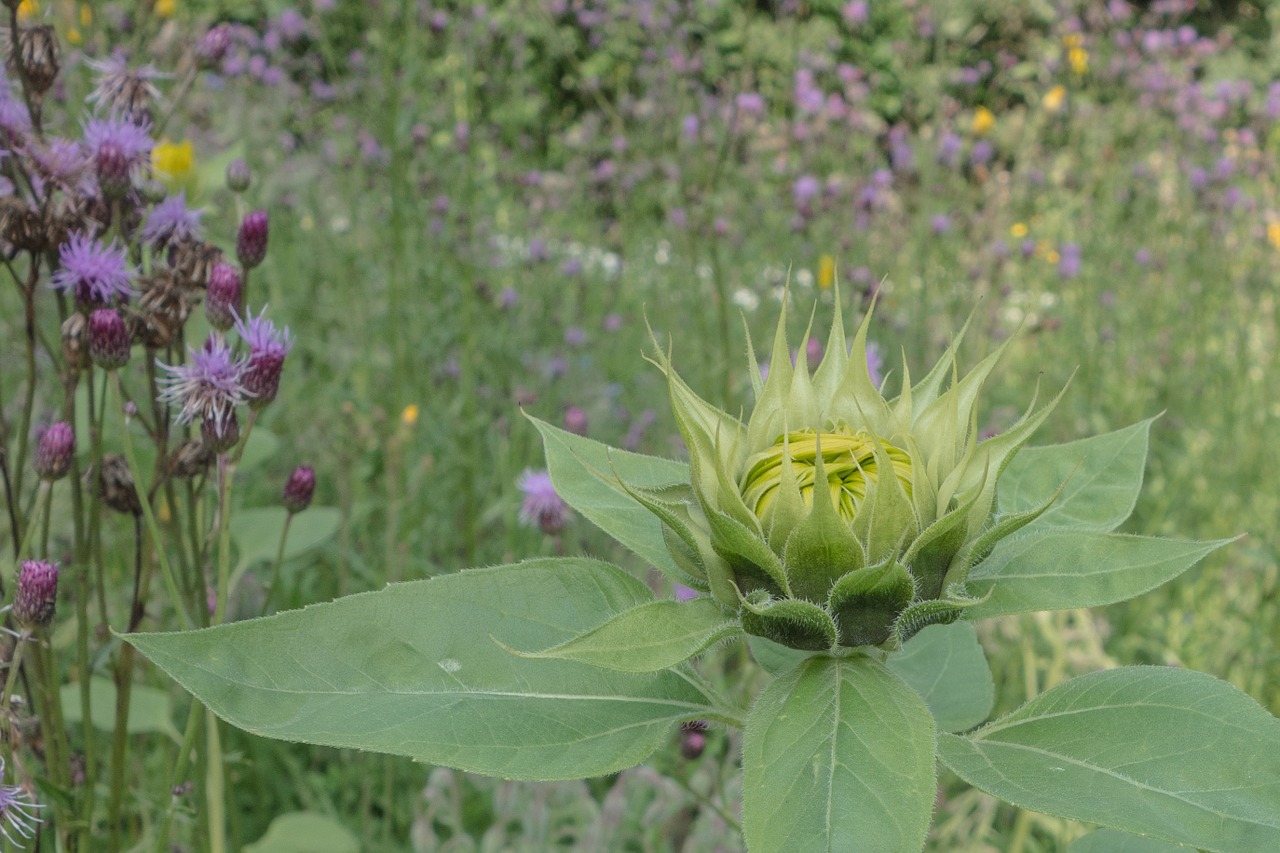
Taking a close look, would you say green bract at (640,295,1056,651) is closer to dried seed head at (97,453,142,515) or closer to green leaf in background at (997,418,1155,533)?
green leaf in background at (997,418,1155,533)

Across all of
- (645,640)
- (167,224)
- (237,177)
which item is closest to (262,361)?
(167,224)

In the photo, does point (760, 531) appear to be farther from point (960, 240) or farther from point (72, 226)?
point (960, 240)

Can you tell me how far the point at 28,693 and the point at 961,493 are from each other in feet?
3.14

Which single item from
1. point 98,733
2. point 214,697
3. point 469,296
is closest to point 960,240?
point 469,296

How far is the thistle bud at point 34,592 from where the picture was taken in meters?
0.99

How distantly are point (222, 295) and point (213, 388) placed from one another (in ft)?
0.38

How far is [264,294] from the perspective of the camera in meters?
4.09

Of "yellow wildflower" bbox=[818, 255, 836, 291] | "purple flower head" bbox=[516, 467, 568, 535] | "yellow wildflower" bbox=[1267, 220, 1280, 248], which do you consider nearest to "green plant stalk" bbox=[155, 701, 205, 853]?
"purple flower head" bbox=[516, 467, 568, 535]

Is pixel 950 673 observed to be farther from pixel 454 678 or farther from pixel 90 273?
pixel 90 273

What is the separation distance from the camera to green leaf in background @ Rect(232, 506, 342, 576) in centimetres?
151

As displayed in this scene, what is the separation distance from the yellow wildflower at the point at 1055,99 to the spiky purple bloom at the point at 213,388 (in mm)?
4705

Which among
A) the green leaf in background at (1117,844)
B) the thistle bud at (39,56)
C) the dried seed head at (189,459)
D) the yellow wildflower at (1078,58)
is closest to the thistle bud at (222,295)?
the dried seed head at (189,459)

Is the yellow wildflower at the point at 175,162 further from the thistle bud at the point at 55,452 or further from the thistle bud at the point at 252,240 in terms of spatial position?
the thistle bud at the point at 55,452

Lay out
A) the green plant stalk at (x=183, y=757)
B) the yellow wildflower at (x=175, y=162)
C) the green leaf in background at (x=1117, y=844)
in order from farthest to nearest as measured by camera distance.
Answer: the yellow wildflower at (x=175, y=162) → the green plant stalk at (x=183, y=757) → the green leaf in background at (x=1117, y=844)
